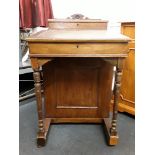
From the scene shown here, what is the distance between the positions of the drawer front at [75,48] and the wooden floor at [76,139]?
0.74m

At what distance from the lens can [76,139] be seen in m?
1.68

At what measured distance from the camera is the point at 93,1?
2.48m

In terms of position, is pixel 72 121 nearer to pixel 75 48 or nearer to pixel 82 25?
pixel 75 48

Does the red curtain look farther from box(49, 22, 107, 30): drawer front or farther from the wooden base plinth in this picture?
the wooden base plinth

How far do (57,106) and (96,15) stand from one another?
1.27 m

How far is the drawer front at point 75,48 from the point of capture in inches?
51.1

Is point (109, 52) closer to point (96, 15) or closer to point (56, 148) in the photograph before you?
point (56, 148)

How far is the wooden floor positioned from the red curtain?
116 cm

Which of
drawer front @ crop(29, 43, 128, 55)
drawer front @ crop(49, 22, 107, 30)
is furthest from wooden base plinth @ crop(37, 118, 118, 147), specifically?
drawer front @ crop(49, 22, 107, 30)

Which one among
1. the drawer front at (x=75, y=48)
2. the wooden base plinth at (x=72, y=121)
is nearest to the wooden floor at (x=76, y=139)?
the wooden base plinth at (x=72, y=121)

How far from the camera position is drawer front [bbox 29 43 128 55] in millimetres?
1299

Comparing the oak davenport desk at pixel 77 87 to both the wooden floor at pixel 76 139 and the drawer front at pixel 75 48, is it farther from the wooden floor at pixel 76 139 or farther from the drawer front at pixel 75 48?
the drawer front at pixel 75 48
